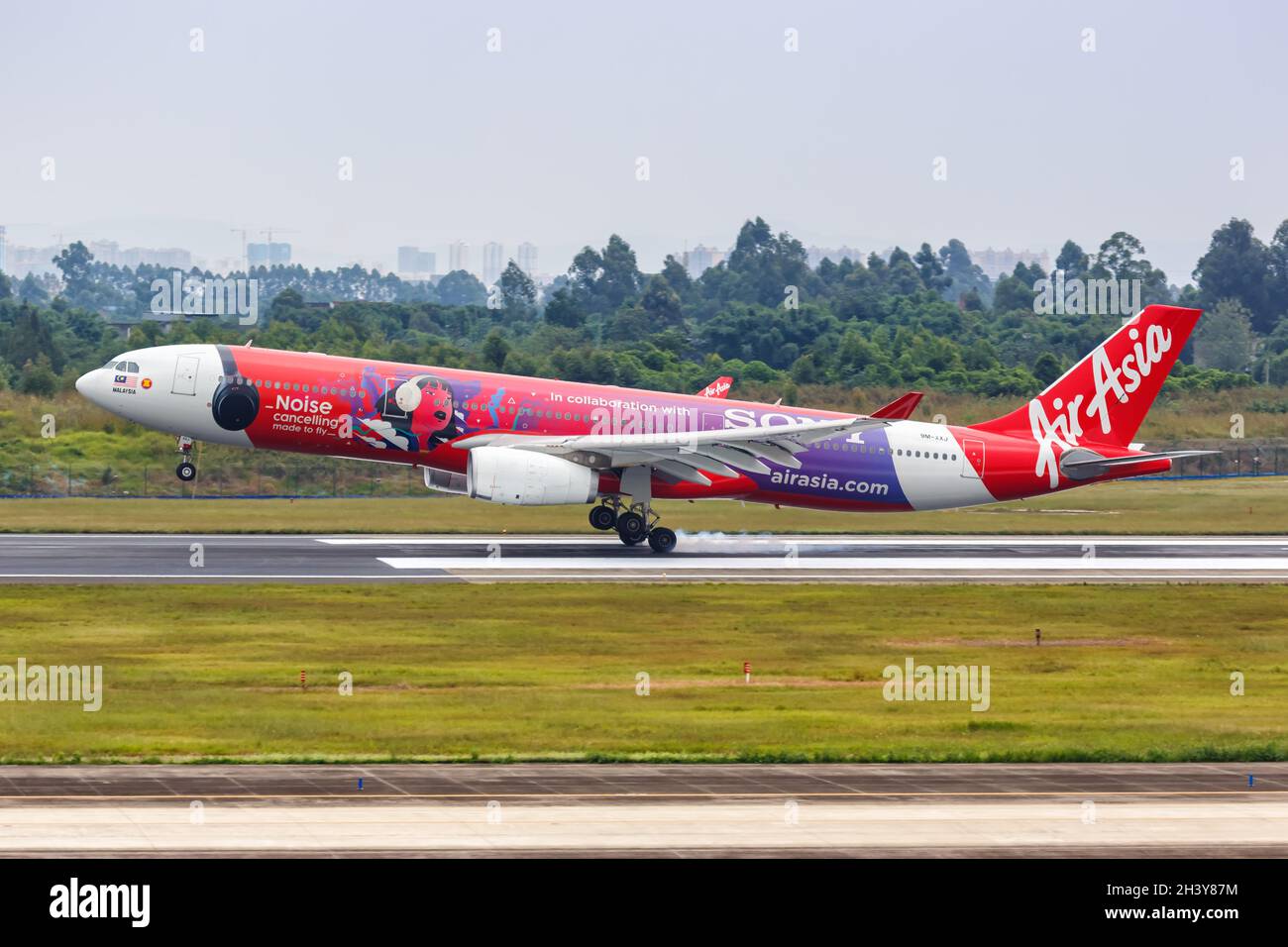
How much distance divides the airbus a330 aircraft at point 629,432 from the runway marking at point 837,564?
196 centimetres

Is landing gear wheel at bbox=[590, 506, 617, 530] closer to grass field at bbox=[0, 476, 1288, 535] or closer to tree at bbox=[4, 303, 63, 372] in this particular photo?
grass field at bbox=[0, 476, 1288, 535]

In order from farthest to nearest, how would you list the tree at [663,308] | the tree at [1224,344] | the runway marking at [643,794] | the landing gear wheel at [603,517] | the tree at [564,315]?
the tree at [663,308], the tree at [1224,344], the tree at [564,315], the landing gear wheel at [603,517], the runway marking at [643,794]

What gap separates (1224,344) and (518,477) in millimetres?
130216

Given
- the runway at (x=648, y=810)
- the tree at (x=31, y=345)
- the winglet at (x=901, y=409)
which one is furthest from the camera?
the tree at (x=31, y=345)

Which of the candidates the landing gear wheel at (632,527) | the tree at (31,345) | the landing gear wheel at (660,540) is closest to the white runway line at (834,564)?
the landing gear wheel at (660,540)

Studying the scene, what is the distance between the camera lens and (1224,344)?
165000 mm

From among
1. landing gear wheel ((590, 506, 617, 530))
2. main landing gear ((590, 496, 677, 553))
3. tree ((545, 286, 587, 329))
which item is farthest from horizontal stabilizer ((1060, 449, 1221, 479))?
tree ((545, 286, 587, 329))

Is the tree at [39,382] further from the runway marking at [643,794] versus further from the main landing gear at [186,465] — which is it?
the runway marking at [643,794]

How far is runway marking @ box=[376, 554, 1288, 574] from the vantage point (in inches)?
1983

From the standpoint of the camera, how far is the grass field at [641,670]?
27.1 m

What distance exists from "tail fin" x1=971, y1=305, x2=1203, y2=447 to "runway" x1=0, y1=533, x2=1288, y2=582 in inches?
164
